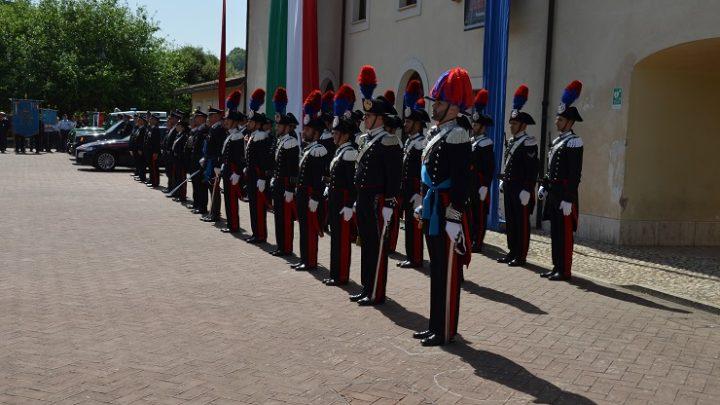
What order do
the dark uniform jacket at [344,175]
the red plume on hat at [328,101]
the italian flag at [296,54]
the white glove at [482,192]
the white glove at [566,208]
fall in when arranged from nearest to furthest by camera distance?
the dark uniform jacket at [344,175] < the white glove at [566,208] < the white glove at [482,192] < the red plume on hat at [328,101] < the italian flag at [296,54]

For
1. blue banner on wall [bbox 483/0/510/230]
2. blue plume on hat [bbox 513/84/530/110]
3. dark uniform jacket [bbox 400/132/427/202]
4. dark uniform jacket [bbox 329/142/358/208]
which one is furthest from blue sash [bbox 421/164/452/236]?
blue banner on wall [bbox 483/0/510/230]

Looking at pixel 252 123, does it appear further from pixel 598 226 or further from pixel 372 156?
pixel 598 226

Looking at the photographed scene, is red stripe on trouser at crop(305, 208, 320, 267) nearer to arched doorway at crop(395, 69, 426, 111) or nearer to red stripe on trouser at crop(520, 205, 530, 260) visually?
red stripe on trouser at crop(520, 205, 530, 260)

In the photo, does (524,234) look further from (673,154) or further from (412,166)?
(673,154)

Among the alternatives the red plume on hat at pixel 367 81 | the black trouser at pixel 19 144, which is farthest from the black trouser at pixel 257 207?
the black trouser at pixel 19 144

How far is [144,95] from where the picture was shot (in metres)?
44.8

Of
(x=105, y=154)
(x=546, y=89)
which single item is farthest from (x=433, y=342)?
(x=105, y=154)

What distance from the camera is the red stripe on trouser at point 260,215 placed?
10984 mm

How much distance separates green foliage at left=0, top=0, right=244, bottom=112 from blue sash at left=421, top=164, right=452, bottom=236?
3940 centimetres

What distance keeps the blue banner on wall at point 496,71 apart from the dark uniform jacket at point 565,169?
3.98 metres

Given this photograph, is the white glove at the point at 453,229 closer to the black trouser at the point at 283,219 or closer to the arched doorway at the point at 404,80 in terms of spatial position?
the black trouser at the point at 283,219

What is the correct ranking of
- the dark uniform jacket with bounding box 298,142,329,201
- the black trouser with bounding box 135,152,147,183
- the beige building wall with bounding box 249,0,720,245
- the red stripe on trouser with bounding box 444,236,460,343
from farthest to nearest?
the black trouser with bounding box 135,152,147,183 < the beige building wall with bounding box 249,0,720,245 < the dark uniform jacket with bounding box 298,142,329,201 < the red stripe on trouser with bounding box 444,236,460,343

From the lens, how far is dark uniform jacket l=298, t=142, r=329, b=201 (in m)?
9.01

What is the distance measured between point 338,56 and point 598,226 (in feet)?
37.3
